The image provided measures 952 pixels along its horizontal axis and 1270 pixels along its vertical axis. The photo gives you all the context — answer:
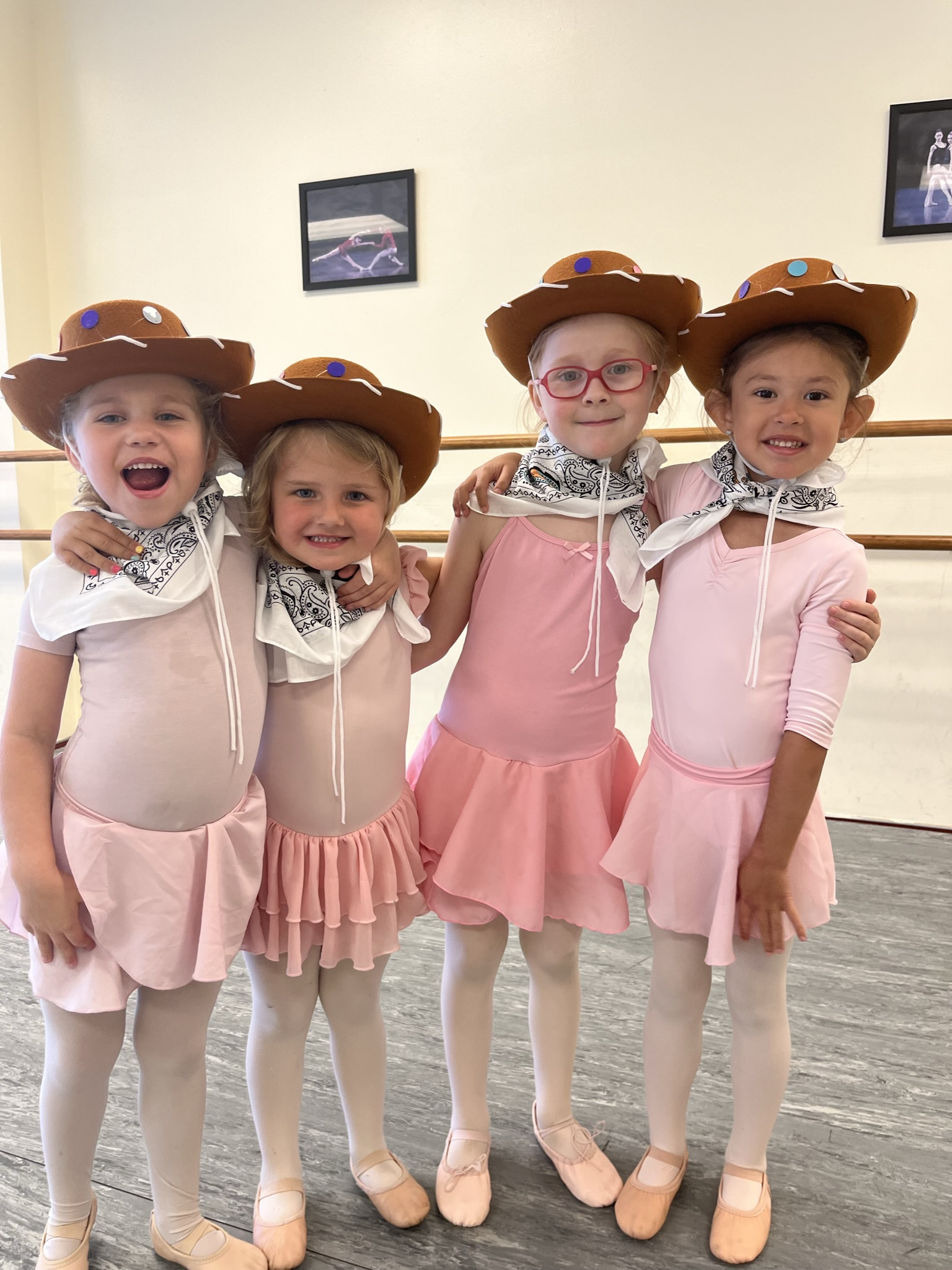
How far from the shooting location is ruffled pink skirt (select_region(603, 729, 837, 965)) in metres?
0.98

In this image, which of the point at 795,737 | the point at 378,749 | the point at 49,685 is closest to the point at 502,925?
the point at 378,749

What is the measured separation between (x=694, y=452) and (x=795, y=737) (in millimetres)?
1629

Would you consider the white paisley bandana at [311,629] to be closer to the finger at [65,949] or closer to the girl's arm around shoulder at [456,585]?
the girl's arm around shoulder at [456,585]

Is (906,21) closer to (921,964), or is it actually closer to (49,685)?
(921,964)

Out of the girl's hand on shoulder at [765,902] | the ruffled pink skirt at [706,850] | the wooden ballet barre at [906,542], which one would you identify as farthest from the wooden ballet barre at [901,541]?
the girl's hand on shoulder at [765,902]

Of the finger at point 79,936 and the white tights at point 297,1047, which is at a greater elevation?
the finger at point 79,936

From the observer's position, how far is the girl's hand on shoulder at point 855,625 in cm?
91

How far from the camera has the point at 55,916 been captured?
0.86 m

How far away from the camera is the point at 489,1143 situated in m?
1.17

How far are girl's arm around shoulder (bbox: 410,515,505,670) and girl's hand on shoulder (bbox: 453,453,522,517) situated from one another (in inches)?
0.7

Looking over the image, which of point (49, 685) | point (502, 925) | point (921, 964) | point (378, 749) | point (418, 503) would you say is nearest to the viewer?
point (49, 685)

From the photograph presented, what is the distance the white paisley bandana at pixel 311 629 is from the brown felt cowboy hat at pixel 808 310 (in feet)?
1.62

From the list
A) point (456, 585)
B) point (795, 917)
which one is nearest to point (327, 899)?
point (456, 585)

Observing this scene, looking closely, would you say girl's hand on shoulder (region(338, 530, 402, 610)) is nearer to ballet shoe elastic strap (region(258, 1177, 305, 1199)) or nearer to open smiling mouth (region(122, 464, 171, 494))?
open smiling mouth (region(122, 464, 171, 494))
